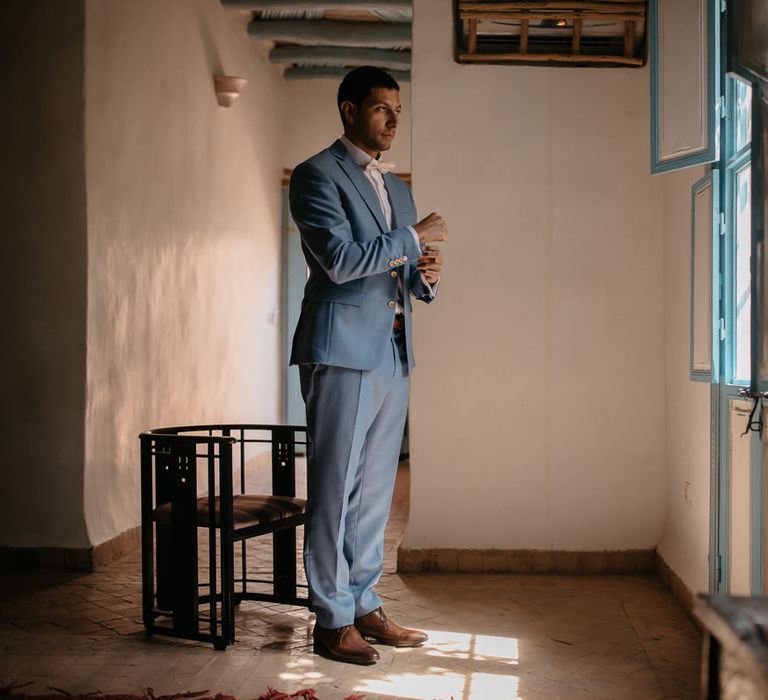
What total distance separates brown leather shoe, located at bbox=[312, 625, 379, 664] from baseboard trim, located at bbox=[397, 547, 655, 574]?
1.35m

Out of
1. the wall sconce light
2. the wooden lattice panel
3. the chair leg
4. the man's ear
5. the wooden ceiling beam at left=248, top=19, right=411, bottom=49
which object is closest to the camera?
the man's ear

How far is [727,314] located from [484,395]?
154 centimetres

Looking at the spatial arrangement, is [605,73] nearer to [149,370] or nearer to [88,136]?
[88,136]

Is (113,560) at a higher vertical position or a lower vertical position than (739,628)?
lower

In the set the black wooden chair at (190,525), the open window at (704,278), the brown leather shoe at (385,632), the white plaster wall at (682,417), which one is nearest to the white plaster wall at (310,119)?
the white plaster wall at (682,417)

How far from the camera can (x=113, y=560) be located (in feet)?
16.0

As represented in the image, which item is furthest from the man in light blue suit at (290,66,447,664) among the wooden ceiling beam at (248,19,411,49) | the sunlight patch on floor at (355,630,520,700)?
the wooden ceiling beam at (248,19,411,49)

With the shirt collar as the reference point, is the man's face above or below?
above

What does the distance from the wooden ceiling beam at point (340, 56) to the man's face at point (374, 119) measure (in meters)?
5.78

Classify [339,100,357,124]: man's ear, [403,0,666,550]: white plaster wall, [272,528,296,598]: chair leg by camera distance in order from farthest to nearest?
[403,0,666,550]: white plaster wall → [272,528,296,598]: chair leg → [339,100,357,124]: man's ear

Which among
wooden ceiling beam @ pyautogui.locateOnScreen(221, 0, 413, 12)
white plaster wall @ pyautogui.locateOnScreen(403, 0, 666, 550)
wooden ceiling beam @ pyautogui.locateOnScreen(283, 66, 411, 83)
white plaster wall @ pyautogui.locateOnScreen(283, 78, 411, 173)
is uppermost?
wooden ceiling beam @ pyautogui.locateOnScreen(283, 66, 411, 83)

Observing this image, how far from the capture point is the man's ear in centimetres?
325

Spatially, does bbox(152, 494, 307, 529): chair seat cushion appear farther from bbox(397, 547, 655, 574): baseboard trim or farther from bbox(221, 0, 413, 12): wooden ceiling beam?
bbox(221, 0, 413, 12): wooden ceiling beam

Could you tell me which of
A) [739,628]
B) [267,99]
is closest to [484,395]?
[739,628]
